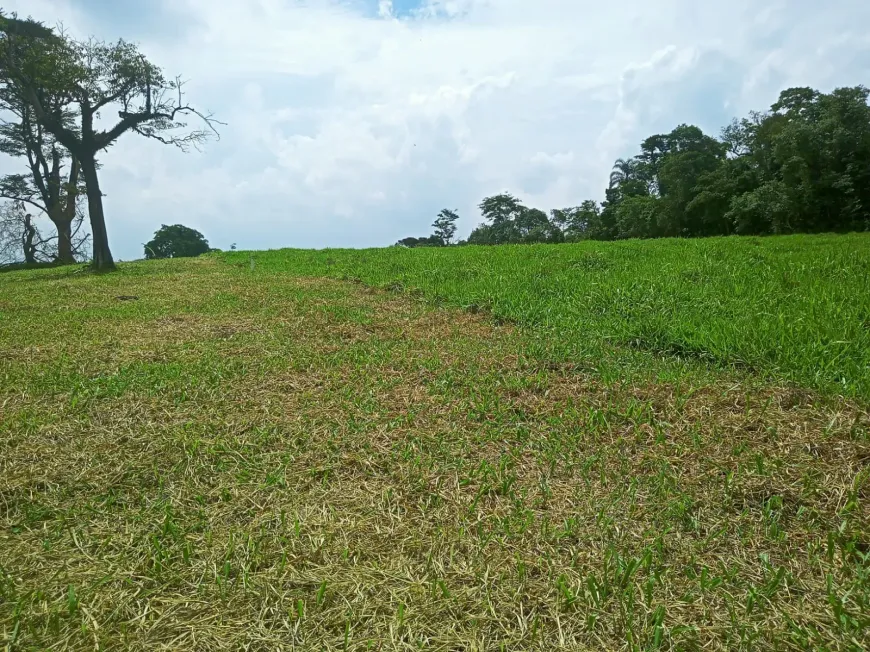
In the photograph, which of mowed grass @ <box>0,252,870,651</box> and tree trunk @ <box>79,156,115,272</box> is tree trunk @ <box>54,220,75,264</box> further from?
mowed grass @ <box>0,252,870,651</box>

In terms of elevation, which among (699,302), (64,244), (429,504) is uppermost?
(64,244)

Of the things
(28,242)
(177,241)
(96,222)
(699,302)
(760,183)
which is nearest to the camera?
(699,302)

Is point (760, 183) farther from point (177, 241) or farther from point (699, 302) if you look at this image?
point (177, 241)

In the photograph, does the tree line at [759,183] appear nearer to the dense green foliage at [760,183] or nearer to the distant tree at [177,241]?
the dense green foliage at [760,183]

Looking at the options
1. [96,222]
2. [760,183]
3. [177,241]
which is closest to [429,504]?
[96,222]

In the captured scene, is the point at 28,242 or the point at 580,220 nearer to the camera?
the point at 28,242

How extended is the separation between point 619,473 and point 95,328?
631 cm

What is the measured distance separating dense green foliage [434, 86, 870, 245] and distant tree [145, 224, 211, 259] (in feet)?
92.6

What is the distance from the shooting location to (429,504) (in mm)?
2467

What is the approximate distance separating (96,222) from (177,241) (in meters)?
23.3

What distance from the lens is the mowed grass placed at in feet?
5.77

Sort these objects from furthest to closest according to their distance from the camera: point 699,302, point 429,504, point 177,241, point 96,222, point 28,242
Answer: point 177,241 < point 28,242 < point 96,222 < point 699,302 < point 429,504

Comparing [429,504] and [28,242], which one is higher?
[28,242]

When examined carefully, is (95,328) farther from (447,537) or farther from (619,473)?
(619,473)
